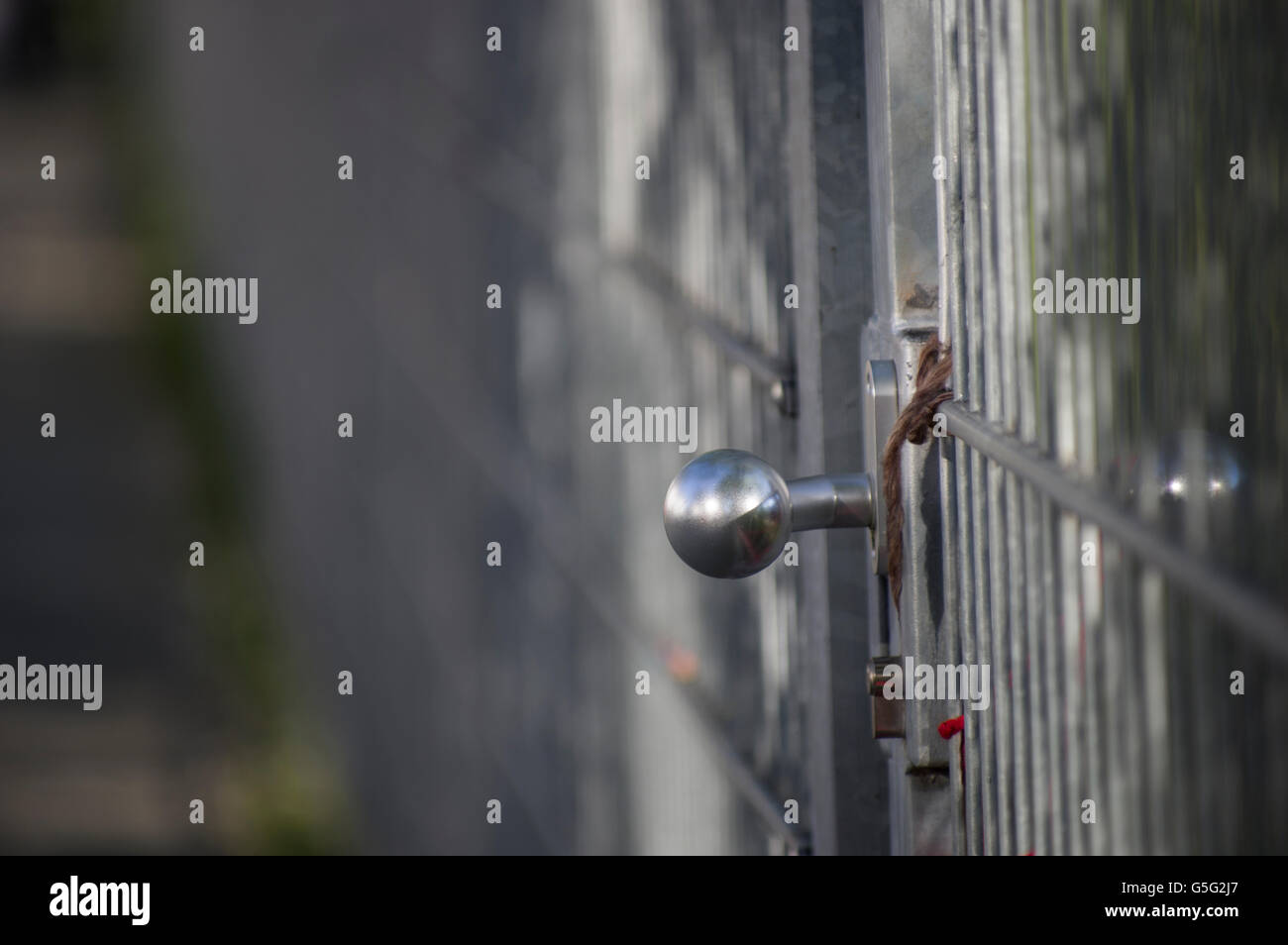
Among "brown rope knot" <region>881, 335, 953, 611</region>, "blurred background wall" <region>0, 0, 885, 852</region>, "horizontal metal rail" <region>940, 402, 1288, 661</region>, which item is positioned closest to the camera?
"horizontal metal rail" <region>940, 402, 1288, 661</region>

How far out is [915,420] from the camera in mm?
866

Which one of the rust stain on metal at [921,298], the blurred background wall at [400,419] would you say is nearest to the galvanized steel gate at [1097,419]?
the rust stain on metal at [921,298]

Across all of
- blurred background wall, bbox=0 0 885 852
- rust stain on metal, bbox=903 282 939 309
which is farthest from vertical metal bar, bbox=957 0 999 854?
blurred background wall, bbox=0 0 885 852

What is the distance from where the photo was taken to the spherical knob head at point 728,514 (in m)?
0.79

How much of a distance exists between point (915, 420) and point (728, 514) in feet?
0.44

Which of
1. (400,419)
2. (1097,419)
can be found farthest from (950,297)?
(400,419)

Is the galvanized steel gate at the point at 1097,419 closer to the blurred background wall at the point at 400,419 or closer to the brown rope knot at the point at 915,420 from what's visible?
the brown rope knot at the point at 915,420

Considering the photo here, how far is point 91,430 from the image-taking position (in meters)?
6.84

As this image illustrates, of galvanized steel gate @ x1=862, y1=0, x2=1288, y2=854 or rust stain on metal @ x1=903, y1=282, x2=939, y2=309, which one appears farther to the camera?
rust stain on metal @ x1=903, y1=282, x2=939, y2=309

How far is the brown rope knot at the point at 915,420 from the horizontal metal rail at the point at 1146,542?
102 millimetres

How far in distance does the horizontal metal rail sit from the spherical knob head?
0.10 m

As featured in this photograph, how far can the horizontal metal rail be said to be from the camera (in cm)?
45

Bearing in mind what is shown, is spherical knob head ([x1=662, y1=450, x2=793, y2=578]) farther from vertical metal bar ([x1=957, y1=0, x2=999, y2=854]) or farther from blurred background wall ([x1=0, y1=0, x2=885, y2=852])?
blurred background wall ([x1=0, y1=0, x2=885, y2=852])
